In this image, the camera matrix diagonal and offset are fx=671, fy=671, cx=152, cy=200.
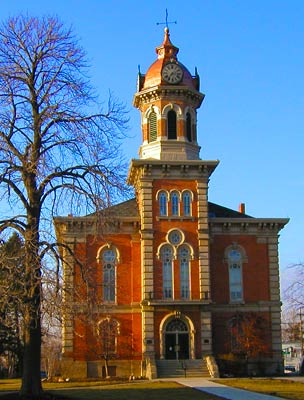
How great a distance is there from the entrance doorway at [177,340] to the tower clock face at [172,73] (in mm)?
16009

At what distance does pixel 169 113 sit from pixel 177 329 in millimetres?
14386

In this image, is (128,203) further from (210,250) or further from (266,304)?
(266,304)

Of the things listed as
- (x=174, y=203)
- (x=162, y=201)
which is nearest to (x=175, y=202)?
(x=174, y=203)

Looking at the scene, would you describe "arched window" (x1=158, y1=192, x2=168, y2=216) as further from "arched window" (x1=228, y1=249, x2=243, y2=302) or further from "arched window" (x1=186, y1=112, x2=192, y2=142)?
"arched window" (x1=228, y1=249, x2=243, y2=302)

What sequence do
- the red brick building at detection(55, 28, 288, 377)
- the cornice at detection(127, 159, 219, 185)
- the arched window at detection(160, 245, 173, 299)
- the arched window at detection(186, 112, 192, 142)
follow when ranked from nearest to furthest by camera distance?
the red brick building at detection(55, 28, 288, 377) → the arched window at detection(160, 245, 173, 299) → the cornice at detection(127, 159, 219, 185) → the arched window at detection(186, 112, 192, 142)

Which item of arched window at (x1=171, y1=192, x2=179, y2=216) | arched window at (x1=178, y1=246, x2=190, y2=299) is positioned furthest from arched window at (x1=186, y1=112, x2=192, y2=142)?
arched window at (x1=178, y1=246, x2=190, y2=299)

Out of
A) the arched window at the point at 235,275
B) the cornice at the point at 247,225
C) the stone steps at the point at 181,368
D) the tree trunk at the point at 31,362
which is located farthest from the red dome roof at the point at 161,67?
the tree trunk at the point at 31,362

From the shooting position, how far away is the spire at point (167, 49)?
4783 cm

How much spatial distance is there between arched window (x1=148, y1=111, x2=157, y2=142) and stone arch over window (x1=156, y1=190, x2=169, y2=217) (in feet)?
13.3

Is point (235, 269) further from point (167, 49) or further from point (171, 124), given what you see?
point (167, 49)

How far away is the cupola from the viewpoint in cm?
4478

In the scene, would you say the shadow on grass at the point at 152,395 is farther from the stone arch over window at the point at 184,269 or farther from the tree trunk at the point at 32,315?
the stone arch over window at the point at 184,269

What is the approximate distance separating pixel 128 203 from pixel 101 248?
172 inches

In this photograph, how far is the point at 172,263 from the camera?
141 feet
